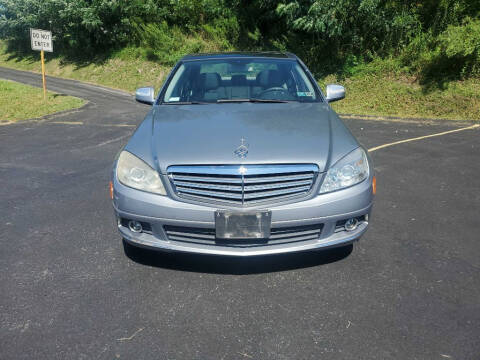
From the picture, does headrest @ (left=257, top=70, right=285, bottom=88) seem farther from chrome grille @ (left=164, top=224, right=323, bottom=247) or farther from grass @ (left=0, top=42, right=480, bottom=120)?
grass @ (left=0, top=42, right=480, bottom=120)

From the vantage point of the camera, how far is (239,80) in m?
4.37

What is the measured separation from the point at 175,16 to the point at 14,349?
23920 mm

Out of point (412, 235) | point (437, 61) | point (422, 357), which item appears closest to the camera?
point (422, 357)

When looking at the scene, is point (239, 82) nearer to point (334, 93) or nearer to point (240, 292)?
point (334, 93)

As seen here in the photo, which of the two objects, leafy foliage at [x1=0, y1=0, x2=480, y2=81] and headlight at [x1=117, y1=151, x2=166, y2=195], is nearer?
headlight at [x1=117, y1=151, x2=166, y2=195]

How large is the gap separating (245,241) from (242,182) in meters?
0.42

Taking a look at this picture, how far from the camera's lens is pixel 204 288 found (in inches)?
119

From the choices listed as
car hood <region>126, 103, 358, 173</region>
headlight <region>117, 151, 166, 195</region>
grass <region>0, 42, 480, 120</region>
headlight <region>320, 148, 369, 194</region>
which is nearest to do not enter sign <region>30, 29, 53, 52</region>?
grass <region>0, 42, 480, 120</region>

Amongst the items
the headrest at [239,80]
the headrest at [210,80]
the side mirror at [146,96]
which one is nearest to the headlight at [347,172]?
the headrest at [239,80]

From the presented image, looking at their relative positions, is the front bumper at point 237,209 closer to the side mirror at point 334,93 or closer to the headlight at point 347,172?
the headlight at point 347,172

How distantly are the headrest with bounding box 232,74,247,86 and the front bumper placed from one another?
1840 millimetres

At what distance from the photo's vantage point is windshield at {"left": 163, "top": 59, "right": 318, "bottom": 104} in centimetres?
418

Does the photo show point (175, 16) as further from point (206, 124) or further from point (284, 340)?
point (284, 340)

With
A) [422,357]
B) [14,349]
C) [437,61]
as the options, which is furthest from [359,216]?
[437,61]
